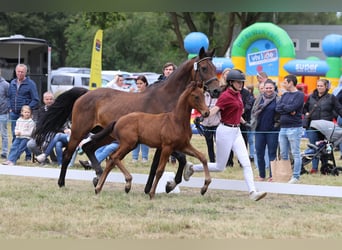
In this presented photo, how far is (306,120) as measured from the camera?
12180mm

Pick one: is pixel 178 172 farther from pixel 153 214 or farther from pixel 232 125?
pixel 153 214

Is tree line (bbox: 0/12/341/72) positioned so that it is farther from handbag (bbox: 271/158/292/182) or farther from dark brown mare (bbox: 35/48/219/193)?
dark brown mare (bbox: 35/48/219/193)

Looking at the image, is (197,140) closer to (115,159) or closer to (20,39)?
(115,159)

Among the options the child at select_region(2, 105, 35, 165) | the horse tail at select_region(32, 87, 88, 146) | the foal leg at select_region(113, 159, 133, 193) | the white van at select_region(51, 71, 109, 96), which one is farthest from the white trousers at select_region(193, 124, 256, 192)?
the white van at select_region(51, 71, 109, 96)

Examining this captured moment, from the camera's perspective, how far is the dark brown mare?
8070mm

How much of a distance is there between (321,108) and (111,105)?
4699 mm

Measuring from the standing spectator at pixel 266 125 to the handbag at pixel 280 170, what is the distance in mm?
385

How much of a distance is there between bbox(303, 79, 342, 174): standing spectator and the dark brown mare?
406cm

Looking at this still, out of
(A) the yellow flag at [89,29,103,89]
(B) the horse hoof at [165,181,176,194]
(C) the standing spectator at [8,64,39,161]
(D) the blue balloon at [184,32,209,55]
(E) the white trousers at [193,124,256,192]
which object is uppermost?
(D) the blue balloon at [184,32,209,55]

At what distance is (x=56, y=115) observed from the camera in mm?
9375

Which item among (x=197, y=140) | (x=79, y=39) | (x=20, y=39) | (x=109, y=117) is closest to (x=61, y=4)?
(x=109, y=117)

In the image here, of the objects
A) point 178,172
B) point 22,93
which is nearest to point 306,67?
point 22,93

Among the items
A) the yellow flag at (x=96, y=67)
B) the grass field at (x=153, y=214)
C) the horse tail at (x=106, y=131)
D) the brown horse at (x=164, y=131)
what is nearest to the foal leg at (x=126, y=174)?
the brown horse at (x=164, y=131)

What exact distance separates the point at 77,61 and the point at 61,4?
47.5m
